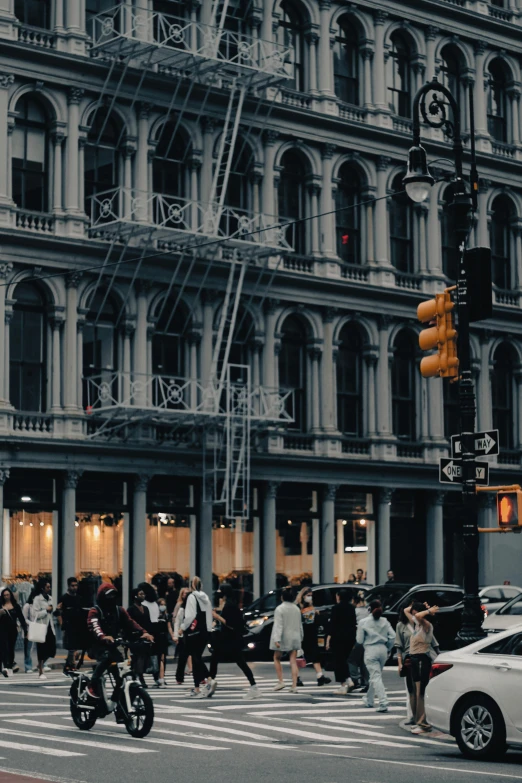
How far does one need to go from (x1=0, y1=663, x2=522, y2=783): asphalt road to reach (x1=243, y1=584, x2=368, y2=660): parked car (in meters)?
6.00

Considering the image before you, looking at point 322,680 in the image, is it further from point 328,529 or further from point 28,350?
point 328,529

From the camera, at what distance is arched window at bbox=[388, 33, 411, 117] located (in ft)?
153

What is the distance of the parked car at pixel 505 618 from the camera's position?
27891 mm

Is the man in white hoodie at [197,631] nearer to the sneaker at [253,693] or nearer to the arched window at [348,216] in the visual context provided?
the sneaker at [253,693]

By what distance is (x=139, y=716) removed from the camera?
57.6ft

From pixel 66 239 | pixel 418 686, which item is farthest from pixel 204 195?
pixel 418 686

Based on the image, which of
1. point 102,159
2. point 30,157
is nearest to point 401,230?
point 102,159

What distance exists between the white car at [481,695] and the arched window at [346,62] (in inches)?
1214

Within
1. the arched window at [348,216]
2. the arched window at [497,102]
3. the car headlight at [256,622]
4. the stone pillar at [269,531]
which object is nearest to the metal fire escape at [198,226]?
the stone pillar at [269,531]

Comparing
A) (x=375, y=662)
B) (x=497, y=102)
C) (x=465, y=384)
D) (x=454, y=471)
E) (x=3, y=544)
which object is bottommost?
(x=375, y=662)

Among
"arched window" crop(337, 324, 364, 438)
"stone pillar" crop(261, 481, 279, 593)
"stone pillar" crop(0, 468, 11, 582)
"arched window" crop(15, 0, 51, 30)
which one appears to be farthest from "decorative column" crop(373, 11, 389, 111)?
"stone pillar" crop(0, 468, 11, 582)

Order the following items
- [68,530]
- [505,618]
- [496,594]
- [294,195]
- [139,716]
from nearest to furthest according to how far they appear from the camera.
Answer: [139,716], [505,618], [496,594], [68,530], [294,195]

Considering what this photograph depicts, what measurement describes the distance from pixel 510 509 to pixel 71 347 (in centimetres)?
1984

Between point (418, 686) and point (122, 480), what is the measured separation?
20515mm
